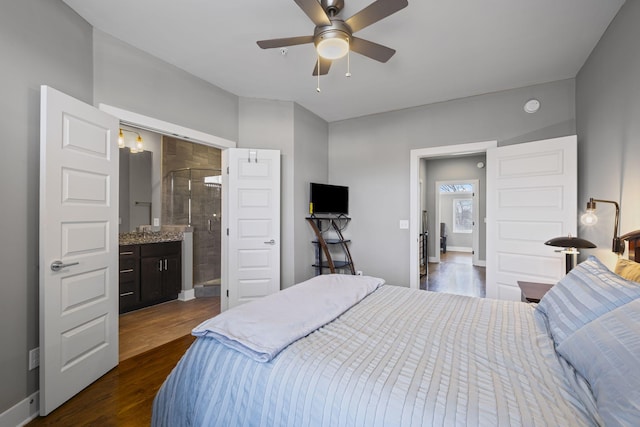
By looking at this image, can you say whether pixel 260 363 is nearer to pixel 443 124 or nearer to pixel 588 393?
pixel 588 393

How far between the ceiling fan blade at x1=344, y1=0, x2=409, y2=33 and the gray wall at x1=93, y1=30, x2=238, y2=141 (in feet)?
6.34

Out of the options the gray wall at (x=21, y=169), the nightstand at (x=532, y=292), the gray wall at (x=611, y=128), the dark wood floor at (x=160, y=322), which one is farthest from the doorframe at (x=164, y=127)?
the gray wall at (x=611, y=128)

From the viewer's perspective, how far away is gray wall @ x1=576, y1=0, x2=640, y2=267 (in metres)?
1.81

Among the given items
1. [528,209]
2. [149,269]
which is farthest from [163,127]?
[528,209]

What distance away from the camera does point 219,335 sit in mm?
1240

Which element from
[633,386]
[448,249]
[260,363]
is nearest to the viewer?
[633,386]

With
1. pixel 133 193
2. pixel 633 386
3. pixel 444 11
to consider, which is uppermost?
pixel 444 11

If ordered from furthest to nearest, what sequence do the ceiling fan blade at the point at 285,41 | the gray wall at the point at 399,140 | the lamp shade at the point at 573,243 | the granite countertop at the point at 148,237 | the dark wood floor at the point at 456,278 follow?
the dark wood floor at the point at 456,278, the granite countertop at the point at 148,237, the gray wall at the point at 399,140, the lamp shade at the point at 573,243, the ceiling fan blade at the point at 285,41

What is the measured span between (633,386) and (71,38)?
3385 millimetres

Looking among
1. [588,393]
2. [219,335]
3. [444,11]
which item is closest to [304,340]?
[219,335]

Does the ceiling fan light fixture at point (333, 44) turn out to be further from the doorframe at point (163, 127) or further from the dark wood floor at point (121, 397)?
the dark wood floor at point (121, 397)

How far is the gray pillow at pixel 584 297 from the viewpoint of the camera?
3.58 ft

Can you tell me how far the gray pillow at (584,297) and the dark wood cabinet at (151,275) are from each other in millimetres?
4018

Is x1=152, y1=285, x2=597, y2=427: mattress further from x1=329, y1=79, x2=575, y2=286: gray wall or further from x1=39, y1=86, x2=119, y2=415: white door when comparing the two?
x1=329, y1=79, x2=575, y2=286: gray wall
